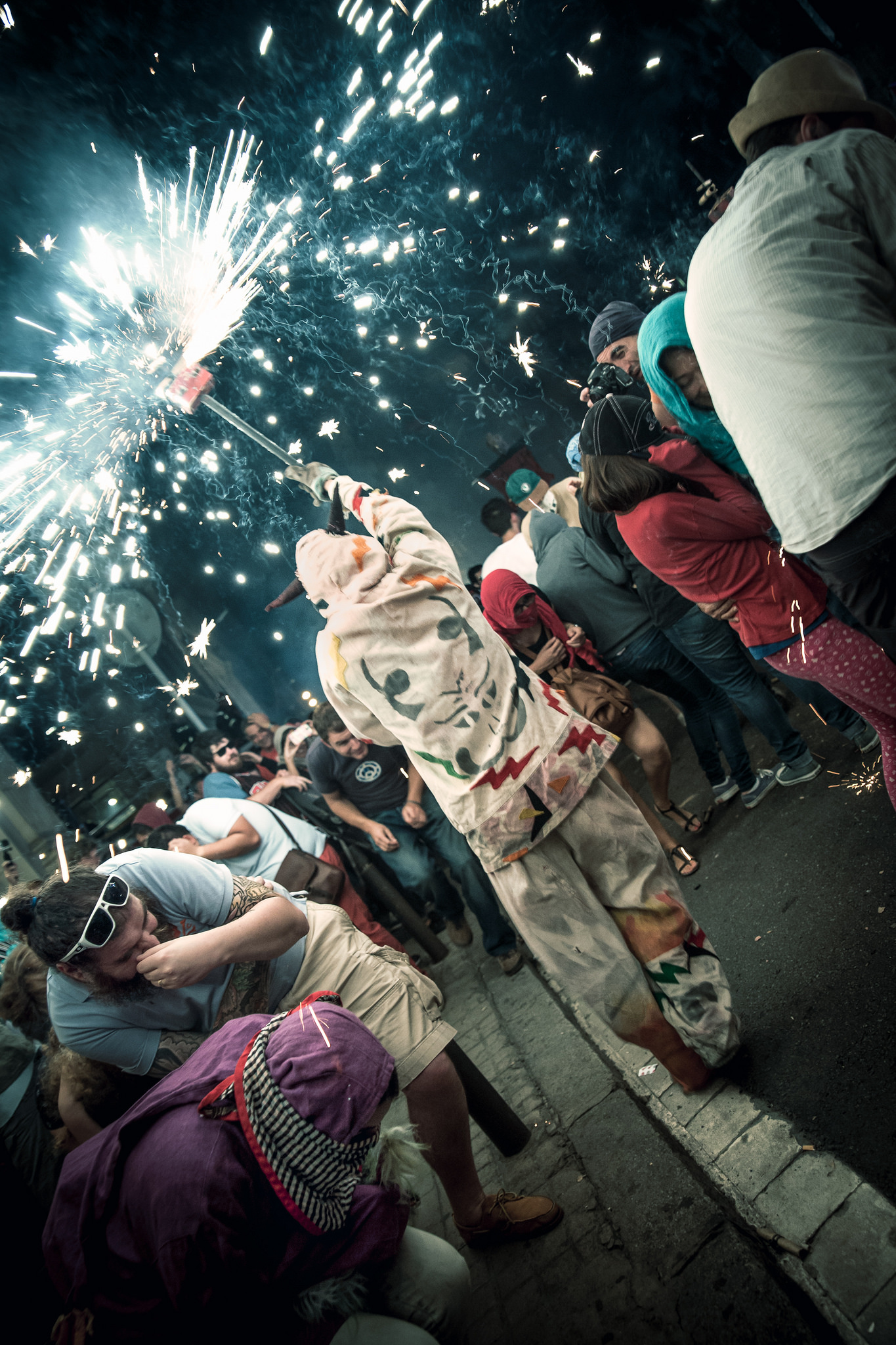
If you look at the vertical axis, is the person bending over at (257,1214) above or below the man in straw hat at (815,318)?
below

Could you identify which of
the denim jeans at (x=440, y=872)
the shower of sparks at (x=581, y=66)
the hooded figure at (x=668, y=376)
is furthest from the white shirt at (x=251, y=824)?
the shower of sparks at (x=581, y=66)

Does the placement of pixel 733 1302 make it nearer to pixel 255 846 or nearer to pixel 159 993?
pixel 159 993

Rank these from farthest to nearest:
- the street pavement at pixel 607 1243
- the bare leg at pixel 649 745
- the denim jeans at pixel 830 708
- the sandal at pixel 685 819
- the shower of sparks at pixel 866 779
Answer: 1. the sandal at pixel 685 819
2. the bare leg at pixel 649 745
3. the denim jeans at pixel 830 708
4. the shower of sparks at pixel 866 779
5. the street pavement at pixel 607 1243

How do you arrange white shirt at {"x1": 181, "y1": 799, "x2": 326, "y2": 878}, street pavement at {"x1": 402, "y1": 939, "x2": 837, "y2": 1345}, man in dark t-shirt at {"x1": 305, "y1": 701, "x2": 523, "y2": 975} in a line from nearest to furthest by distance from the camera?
1. street pavement at {"x1": 402, "y1": 939, "x2": 837, "y2": 1345}
2. white shirt at {"x1": 181, "y1": 799, "x2": 326, "y2": 878}
3. man in dark t-shirt at {"x1": 305, "y1": 701, "x2": 523, "y2": 975}

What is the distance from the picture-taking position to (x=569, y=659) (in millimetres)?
3703

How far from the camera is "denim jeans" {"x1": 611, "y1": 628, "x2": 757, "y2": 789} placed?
11.8 feet

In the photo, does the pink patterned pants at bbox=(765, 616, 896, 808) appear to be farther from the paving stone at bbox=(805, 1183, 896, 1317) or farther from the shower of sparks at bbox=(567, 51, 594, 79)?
the shower of sparks at bbox=(567, 51, 594, 79)

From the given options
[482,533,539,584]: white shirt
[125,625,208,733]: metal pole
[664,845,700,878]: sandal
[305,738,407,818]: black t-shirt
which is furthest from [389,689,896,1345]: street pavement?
[125,625,208,733]: metal pole

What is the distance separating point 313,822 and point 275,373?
504 cm

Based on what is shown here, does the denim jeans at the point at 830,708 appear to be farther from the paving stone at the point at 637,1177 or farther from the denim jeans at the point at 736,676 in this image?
the paving stone at the point at 637,1177

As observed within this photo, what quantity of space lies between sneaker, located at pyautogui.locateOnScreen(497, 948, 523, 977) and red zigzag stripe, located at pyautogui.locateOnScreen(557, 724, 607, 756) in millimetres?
2514

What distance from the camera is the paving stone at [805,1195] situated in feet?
5.47

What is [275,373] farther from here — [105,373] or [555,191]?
[555,191]

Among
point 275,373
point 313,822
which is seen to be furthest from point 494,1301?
point 275,373
